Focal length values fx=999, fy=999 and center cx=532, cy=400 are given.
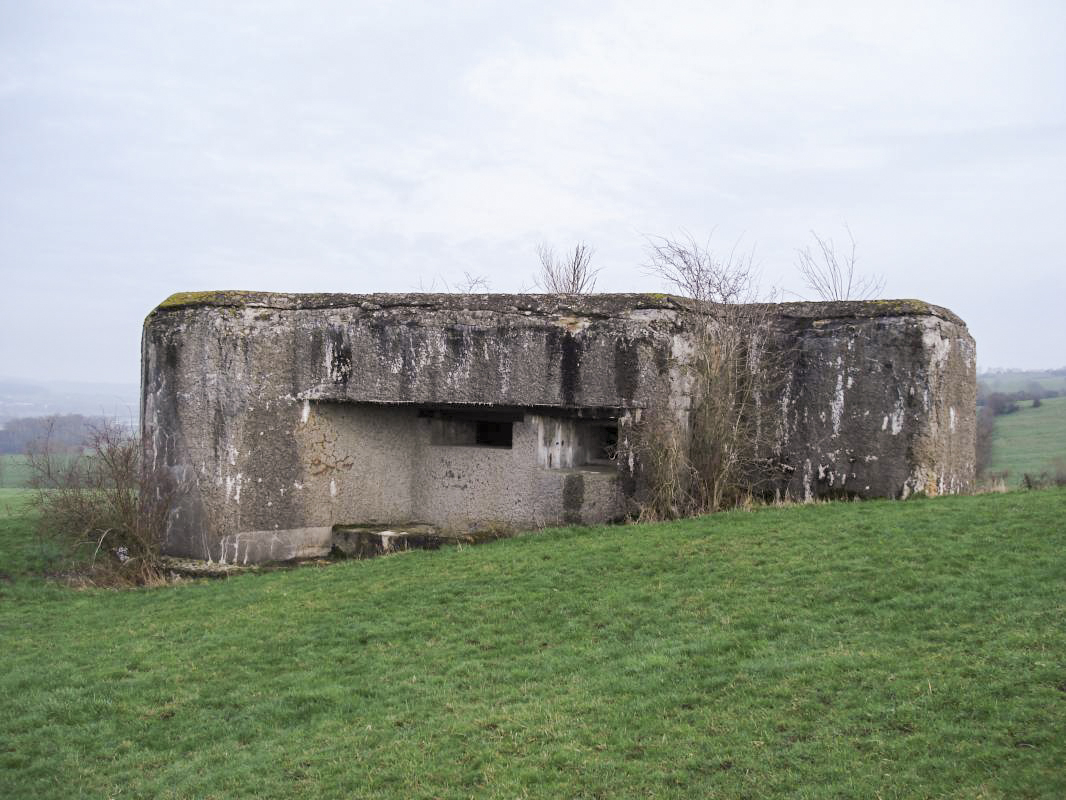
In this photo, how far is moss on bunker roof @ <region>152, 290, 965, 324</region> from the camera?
43.3 feet

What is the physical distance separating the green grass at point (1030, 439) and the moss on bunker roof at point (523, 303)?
28563mm

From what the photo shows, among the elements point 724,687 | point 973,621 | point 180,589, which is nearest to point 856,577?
point 973,621

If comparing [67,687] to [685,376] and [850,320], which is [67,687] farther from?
[850,320]

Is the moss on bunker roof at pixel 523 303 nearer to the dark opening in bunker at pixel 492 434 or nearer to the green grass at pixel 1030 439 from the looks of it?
the dark opening in bunker at pixel 492 434

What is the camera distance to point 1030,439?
55.6 m

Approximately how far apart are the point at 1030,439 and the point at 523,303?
166 ft

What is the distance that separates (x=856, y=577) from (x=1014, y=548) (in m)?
1.59

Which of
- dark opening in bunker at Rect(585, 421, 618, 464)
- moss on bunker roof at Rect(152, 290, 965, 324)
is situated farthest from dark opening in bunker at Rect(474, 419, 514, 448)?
moss on bunker roof at Rect(152, 290, 965, 324)

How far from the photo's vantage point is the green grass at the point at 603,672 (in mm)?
5770

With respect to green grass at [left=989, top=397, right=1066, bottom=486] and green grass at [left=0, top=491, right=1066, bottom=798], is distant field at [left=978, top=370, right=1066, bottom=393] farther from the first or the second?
green grass at [left=0, top=491, right=1066, bottom=798]

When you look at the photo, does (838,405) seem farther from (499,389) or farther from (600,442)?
(499,389)

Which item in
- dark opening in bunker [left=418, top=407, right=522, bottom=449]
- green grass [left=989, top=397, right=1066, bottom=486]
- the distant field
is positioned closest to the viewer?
dark opening in bunker [left=418, top=407, right=522, bottom=449]

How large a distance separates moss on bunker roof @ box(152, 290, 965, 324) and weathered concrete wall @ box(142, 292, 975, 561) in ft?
0.09

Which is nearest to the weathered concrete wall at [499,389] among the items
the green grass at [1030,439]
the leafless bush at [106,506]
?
the leafless bush at [106,506]
